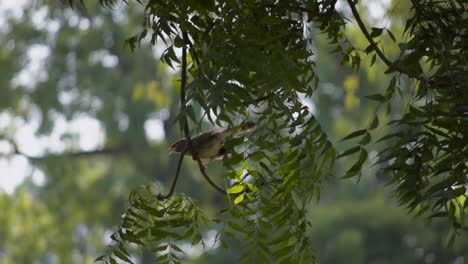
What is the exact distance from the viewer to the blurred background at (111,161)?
1058cm

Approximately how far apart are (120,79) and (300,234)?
31.7 ft

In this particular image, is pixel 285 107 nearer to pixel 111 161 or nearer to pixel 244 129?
pixel 244 129

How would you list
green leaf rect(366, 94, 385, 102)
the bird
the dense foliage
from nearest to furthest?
the dense foliage < green leaf rect(366, 94, 385, 102) < the bird

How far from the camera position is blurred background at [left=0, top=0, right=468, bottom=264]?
10578 mm

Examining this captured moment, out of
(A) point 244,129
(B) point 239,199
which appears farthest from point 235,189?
(A) point 244,129

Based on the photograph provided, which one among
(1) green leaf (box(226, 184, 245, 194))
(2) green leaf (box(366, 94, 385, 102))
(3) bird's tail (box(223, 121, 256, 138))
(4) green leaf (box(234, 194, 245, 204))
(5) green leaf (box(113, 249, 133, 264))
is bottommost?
(5) green leaf (box(113, 249, 133, 264))

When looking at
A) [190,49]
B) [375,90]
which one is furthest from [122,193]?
[190,49]

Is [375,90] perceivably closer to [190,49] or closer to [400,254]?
[400,254]

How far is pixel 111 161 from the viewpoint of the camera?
12.5m

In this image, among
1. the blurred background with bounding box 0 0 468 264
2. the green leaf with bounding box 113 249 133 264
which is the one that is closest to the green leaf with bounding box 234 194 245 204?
the green leaf with bounding box 113 249 133 264

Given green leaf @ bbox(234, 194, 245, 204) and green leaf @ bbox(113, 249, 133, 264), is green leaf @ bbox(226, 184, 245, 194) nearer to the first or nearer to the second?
green leaf @ bbox(234, 194, 245, 204)

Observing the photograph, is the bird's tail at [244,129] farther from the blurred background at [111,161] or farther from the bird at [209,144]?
the blurred background at [111,161]

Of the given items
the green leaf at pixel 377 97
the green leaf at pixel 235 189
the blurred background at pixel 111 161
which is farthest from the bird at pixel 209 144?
the blurred background at pixel 111 161

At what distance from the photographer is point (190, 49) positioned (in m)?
2.00
